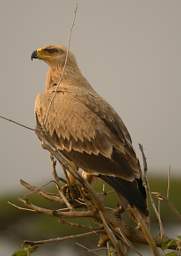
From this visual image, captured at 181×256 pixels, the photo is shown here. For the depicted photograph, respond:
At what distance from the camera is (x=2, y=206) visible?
1986cm

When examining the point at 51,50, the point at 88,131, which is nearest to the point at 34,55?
the point at 51,50

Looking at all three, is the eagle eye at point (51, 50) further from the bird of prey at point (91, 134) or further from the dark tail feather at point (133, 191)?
the dark tail feather at point (133, 191)

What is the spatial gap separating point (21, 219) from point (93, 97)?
10305 mm

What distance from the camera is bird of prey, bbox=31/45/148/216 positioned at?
800cm

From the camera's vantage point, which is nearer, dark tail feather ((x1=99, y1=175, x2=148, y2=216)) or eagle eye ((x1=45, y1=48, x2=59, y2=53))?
dark tail feather ((x1=99, y1=175, x2=148, y2=216))

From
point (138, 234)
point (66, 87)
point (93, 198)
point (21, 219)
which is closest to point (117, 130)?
point (66, 87)

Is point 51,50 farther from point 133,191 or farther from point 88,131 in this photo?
point 133,191

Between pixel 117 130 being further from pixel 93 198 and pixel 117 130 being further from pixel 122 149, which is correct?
pixel 93 198

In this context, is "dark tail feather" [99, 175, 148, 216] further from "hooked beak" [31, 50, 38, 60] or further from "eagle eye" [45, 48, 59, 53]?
"eagle eye" [45, 48, 59, 53]

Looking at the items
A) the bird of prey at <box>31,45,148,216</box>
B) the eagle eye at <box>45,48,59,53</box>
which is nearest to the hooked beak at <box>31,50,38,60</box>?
the eagle eye at <box>45,48,59,53</box>

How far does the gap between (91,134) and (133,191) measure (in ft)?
3.47

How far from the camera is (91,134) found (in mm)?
8500

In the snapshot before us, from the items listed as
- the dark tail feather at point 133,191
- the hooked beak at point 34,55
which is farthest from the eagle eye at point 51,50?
the dark tail feather at point 133,191

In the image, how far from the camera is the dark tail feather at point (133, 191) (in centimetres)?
750
